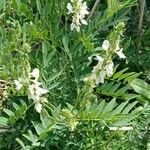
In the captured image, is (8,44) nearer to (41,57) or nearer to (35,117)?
(41,57)

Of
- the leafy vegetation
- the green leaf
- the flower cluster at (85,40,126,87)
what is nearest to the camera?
the flower cluster at (85,40,126,87)

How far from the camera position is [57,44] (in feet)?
5.37

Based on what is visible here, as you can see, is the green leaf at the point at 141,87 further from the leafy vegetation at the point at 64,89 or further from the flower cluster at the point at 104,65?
the flower cluster at the point at 104,65

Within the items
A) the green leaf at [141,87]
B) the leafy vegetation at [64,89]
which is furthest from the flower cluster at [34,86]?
the green leaf at [141,87]

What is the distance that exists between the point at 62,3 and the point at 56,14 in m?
0.04

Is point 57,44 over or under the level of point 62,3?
under

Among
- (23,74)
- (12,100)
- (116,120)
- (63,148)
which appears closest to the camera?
(23,74)

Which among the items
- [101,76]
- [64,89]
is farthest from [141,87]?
[101,76]

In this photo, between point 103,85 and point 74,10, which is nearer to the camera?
point 74,10

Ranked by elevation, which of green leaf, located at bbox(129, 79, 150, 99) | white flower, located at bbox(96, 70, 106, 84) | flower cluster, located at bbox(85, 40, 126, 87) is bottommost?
green leaf, located at bbox(129, 79, 150, 99)

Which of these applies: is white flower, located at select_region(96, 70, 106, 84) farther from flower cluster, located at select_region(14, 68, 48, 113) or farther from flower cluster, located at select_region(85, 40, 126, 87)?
flower cluster, located at select_region(14, 68, 48, 113)

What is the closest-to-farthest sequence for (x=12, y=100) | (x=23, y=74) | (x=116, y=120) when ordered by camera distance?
(x=23, y=74)
(x=116, y=120)
(x=12, y=100)

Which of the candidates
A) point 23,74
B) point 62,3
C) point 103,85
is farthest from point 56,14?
point 23,74

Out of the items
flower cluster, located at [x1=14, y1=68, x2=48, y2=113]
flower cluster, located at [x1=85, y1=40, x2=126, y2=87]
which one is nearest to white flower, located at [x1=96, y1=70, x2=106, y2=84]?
flower cluster, located at [x1=85, y1=40, x2=126, y2=87]
